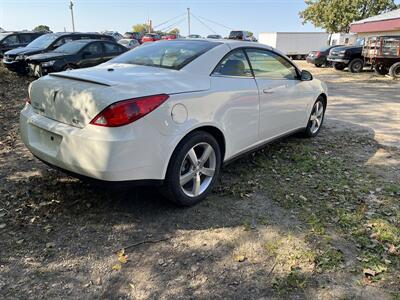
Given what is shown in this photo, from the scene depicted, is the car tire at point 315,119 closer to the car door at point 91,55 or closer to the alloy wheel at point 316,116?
the alloy wheel at point 316,116

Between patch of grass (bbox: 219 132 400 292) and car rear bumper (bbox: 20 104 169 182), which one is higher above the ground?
car rear bumper (bbox: 20 104 169 182)

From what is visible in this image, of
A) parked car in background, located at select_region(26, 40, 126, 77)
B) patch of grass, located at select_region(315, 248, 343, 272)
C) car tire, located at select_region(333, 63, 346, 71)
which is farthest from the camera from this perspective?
car tire, located at select_region(333, 63, 346, 71)

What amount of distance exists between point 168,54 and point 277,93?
1.43 metres

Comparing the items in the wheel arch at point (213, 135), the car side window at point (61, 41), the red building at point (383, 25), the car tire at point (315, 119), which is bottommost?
the car tire at point (315, 119)

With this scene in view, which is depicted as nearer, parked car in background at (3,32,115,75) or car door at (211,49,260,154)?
car door at (211,49,260,154)

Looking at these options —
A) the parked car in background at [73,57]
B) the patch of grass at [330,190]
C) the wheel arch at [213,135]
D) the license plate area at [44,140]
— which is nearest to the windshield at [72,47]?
the parked car in background at [73,57]

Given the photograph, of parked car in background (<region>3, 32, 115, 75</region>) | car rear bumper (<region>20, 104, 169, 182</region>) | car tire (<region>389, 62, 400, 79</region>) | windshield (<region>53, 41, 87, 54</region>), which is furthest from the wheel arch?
car tire (<region>389, 62, 400, 79</region>)

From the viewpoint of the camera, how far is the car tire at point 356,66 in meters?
19.1

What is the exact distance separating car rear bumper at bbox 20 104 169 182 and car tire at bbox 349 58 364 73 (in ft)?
60.4

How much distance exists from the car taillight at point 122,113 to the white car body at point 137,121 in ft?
0.13

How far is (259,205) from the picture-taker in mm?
3732

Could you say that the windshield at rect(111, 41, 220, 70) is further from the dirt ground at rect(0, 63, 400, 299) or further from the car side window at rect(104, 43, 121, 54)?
the car side window at rect(104, 43, 121, 54)

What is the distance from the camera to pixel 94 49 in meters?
11.9

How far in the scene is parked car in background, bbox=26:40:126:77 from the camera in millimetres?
10962
